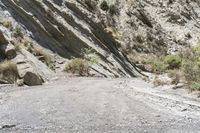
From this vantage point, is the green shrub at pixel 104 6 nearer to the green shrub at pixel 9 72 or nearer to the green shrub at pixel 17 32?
the green shrub at pixel 17 32

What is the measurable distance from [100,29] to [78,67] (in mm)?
8721

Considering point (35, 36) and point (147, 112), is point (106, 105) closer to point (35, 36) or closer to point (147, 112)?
point (147, 112)

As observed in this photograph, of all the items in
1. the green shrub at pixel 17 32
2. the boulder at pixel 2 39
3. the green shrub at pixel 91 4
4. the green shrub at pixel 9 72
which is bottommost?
the green shrub at pixel 9 72

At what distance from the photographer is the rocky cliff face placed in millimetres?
24906

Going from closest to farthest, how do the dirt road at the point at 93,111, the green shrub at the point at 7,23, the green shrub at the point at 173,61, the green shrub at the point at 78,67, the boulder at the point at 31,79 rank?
the dirt road at the point at 93,111, the boulder at the point at 31,79, the green shrub at the point at 7,23, the green shrub at the point at 78,67, the green shrub at the point at 173,61

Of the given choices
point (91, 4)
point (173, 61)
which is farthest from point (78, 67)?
point (91, 4)

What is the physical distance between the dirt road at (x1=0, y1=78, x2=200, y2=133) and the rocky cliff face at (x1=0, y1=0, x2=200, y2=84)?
443cm

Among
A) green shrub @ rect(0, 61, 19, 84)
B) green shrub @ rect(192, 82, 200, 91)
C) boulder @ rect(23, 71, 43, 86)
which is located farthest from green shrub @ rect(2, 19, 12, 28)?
green shrub @ rect(192, 82, 200, 91)

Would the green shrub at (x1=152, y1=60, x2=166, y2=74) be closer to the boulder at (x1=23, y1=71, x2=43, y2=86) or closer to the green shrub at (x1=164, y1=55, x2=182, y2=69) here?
the green shrub at (x1=164, y1=55, x2=182, y2=69)

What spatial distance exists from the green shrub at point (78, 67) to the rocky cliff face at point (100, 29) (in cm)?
51

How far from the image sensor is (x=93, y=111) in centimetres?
1260

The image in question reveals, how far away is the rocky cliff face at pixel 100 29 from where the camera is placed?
81.7 ft

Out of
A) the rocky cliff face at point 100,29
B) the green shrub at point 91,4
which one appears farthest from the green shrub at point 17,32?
the green shrub at point 91,4

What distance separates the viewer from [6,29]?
2361 cm
